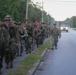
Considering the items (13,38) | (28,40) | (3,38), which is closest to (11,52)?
(13,38)

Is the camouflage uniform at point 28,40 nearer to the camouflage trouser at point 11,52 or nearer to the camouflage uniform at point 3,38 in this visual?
the camouflage trouser at point 11,52

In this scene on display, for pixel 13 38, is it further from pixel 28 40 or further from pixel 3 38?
pixel 28 40

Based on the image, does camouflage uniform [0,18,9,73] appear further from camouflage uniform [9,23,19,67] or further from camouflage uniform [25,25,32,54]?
camouflage uniform [25,25,32,54]

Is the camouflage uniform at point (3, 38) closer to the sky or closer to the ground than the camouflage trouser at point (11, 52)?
→ closer to the sky

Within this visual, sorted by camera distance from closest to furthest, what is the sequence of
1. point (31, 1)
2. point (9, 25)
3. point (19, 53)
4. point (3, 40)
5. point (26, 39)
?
point (3, 40)
point (9, 25)
point (19, 53)
point (26, 39)
point (31, 1)

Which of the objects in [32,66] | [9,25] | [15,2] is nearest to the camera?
[9,25]

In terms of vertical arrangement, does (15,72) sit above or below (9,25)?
below

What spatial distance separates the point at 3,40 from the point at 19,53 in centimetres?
721

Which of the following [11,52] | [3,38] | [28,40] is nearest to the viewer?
[3,38]

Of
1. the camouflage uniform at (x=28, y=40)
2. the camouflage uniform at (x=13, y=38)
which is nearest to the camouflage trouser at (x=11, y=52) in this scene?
the camouflage uniform at (x=13, y=38)

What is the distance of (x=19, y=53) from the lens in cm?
1811

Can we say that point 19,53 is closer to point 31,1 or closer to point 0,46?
point 0,46

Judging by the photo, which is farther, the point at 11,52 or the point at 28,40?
the point at 28,40

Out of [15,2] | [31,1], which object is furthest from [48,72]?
[31,1]
